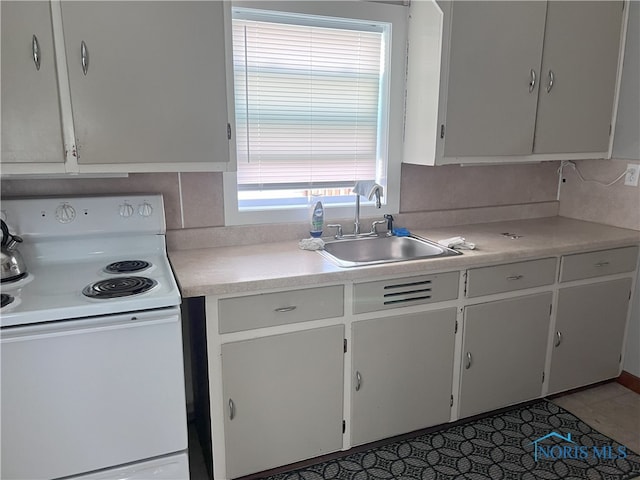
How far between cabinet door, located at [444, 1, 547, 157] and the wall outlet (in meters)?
0.70

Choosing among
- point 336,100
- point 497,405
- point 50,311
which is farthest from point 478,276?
point 50,311

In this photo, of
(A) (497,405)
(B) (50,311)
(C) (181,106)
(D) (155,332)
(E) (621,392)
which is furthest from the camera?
(E) (621,392)

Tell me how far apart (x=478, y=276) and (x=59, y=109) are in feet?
5.88

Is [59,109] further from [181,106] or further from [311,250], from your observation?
[311,250]

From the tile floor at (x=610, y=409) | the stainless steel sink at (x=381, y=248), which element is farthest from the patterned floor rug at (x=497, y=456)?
the stainless steel sink at (x=381, y=248)

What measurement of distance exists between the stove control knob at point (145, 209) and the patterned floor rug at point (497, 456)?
1.23m

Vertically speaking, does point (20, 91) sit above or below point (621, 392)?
above

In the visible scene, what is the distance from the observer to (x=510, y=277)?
221 centimetres

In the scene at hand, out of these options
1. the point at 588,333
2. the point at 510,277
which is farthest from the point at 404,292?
the point at 588,333

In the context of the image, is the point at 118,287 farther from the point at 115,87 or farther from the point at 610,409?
the point at 610,409

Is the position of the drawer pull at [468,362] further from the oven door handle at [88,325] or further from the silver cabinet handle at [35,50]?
the silver cabinet handle at [35,50]

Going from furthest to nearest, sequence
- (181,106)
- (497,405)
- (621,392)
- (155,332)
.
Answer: (621,392), (497,405), (181,106), (155,332)

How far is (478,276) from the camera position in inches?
84.1

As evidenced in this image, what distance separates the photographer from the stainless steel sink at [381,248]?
89.6 inches
